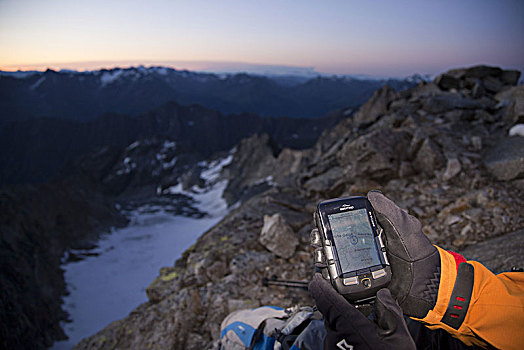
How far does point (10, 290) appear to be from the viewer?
2289 cm

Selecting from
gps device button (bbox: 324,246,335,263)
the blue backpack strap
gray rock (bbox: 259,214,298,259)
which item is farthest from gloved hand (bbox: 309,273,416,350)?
gray rock (bbox: 259,214,298,259)

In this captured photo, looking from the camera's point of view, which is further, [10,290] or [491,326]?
[10,290]

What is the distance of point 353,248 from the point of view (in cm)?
261

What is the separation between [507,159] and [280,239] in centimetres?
578

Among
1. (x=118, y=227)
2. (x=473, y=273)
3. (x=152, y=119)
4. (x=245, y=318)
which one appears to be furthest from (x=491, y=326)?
(x=152, y=119)

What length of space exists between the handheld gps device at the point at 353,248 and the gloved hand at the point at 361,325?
0.13 metres

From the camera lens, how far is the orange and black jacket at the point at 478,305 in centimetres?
231

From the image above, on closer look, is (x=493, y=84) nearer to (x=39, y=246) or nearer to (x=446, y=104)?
(x=446, y=104)

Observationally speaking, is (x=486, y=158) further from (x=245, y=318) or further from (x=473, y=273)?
(x=245, y=318)

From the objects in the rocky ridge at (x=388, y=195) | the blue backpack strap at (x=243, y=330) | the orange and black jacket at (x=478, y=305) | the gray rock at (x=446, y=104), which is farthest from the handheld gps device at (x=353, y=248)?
the gray rock at (x=446, y=104)

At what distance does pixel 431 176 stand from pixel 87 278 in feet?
135

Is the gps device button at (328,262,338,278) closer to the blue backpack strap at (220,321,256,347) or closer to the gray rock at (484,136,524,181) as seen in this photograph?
the blue backpack strap at (220,321,256,347)

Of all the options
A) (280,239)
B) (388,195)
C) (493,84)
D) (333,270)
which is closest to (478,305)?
(333,270)

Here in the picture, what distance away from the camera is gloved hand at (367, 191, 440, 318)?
8.50 ft
